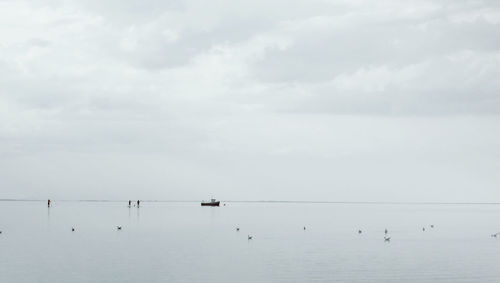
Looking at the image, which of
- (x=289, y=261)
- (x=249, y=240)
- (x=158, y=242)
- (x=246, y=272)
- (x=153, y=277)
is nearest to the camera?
(x=153, y=277)

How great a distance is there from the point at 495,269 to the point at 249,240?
165ft

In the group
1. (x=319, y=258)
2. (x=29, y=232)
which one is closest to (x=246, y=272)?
(x=319, y=258)

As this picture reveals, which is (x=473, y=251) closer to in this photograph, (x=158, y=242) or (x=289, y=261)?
(x=289, y=261)

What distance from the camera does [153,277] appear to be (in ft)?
227

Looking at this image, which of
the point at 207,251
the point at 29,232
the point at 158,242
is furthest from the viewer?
the point at 29,232

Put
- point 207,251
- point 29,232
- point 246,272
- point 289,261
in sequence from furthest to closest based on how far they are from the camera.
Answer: point 29,232
point 207,251
point 289,261
point 246,272

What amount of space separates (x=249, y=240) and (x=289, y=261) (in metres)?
34.3

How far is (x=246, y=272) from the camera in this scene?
74.8m

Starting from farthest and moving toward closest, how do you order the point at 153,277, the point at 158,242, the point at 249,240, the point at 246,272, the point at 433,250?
1. the point at 249,240
2. the point at 158,242
3. the point at 433,250
4. the point at 246,272
5. the point at 153,277

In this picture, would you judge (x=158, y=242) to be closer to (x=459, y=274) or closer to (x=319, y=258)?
(x=319, y=258)

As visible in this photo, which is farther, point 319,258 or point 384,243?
point 384,243

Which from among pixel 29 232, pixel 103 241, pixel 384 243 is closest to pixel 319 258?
pixel 384 243

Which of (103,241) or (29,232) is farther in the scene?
(29,232)

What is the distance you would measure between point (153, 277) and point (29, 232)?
71.6 m
